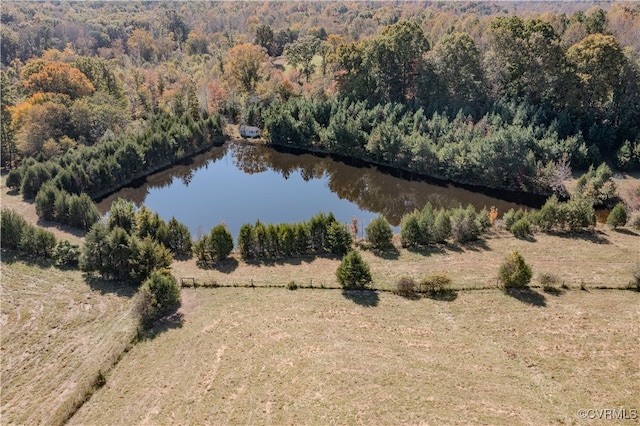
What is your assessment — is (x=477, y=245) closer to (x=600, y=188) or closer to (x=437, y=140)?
(x=600, y=188)

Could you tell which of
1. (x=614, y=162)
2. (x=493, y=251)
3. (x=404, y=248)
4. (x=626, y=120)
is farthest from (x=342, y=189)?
(x=626, y=120)

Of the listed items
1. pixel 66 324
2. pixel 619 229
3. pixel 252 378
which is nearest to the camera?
pixel 252 378

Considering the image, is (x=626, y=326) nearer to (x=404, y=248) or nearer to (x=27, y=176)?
(x=404, y=248)

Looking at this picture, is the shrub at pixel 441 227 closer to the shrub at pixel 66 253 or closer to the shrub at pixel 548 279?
the shrub at pixel 548 279

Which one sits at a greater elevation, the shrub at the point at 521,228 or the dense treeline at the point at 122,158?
the dense treeline at the point at 122,158

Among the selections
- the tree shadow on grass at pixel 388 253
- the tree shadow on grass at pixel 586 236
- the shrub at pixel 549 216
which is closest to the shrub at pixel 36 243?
the tree shadow on grass at pixel 388 253

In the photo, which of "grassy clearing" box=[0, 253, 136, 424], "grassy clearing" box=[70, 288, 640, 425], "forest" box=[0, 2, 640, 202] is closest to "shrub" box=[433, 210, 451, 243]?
"grassy clearing" box=[70, 288, 640, 425]

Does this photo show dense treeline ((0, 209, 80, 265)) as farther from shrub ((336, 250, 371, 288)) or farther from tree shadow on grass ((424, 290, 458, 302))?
tree shadow on grass ((424, 290, 458, 302))
